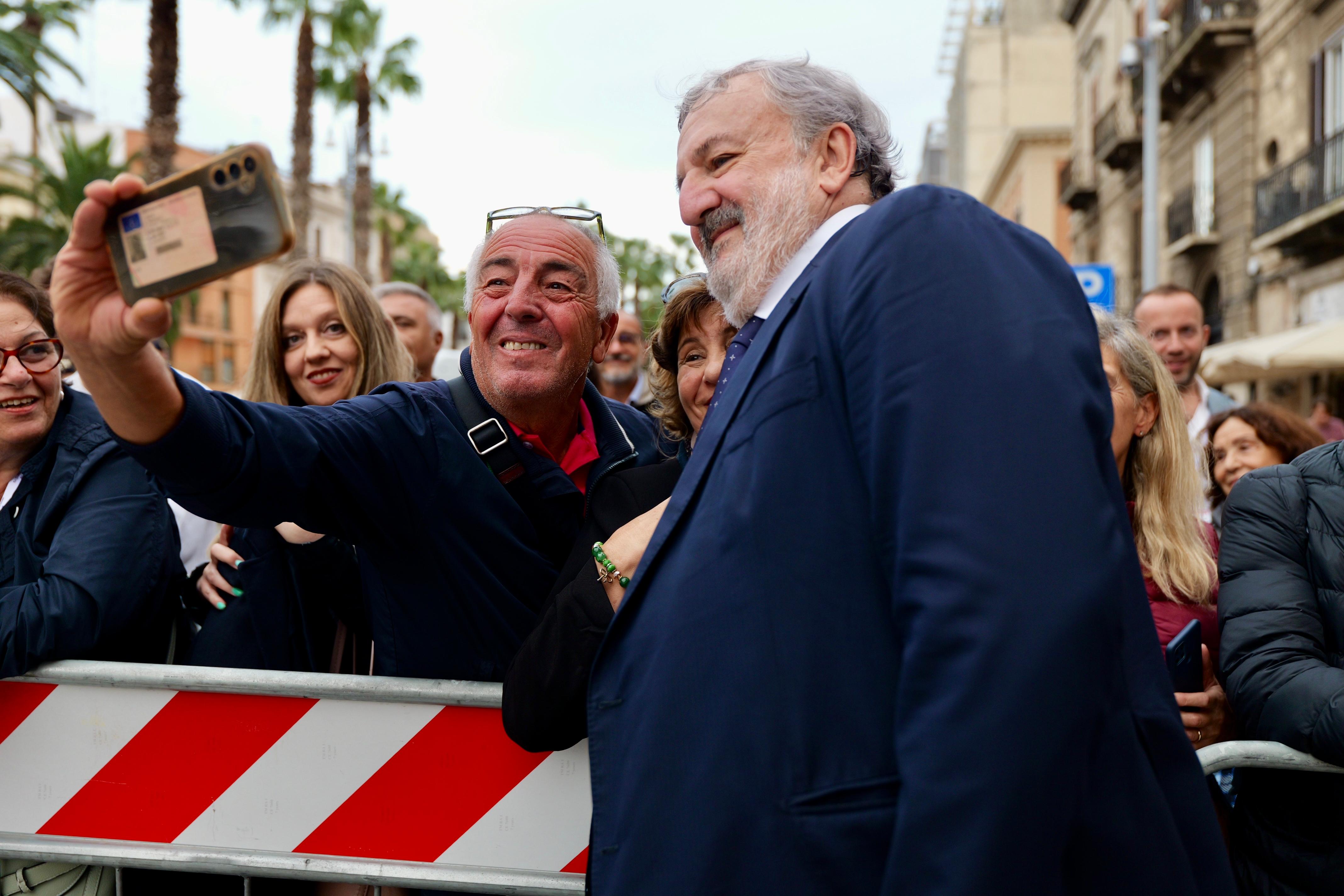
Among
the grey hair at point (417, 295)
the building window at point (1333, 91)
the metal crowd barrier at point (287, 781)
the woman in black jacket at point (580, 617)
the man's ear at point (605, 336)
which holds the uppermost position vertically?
the building window at point (1333, 91)

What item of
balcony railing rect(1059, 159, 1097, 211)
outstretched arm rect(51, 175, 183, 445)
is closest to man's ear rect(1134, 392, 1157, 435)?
outstretched arm rect(51, 175, 183, 445)

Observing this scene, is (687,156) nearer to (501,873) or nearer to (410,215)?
(501,873)

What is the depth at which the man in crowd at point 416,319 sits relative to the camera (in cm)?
538

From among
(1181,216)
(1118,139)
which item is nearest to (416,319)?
(1181,216)

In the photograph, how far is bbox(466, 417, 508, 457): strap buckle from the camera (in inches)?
92.7

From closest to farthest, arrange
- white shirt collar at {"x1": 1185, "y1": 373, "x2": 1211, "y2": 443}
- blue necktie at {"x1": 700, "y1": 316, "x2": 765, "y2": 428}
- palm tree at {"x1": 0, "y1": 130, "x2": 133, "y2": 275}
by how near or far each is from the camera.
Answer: blue necktie at {"x1": 700, "y1": 316, "x2": 765, "y2": 428}
white shirt collar at {"x1": 1185, "y1": 373, "x2": 1211, "y2": 443}
palm tree at {"x1": 0, "y1": 130, "x2": 133, "y2": 275}

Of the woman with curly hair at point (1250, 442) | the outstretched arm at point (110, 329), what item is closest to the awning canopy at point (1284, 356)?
the woman with curly hair at point (1250, 442)

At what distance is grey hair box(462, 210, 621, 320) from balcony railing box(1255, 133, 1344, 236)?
53.0ft

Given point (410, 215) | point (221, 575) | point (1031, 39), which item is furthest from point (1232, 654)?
point (1031, 39)

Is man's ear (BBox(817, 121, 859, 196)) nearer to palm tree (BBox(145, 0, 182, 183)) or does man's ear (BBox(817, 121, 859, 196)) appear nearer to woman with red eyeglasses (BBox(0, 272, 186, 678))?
woman with red eyeglasses (BBox(0, 272, 186, 678))

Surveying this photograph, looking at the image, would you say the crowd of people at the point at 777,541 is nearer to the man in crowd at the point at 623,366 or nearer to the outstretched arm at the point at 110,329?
the outstretched arm at the point at 110,329

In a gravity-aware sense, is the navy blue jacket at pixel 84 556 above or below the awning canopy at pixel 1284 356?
below

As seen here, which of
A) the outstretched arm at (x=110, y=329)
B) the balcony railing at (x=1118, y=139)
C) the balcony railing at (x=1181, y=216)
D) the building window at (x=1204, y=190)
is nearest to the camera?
the outstretched arm at (x=110, y=329)

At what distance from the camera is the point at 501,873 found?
2230 mm
